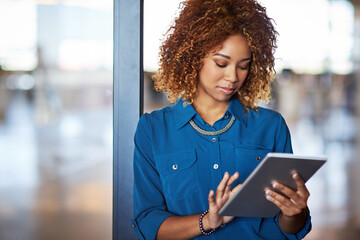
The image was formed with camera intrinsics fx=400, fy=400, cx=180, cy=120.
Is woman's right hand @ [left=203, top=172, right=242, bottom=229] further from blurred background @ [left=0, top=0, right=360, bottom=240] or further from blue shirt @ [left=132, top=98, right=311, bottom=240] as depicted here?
blurred background @ [left=0, top=0, right=360, bottom=240]

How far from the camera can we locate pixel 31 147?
6145mm

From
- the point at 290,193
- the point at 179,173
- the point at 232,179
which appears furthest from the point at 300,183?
the point at 179,173

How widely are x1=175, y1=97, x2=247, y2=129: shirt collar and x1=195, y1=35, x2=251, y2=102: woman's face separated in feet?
0.19

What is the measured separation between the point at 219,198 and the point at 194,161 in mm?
198

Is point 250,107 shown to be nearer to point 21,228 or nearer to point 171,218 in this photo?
point 171,218

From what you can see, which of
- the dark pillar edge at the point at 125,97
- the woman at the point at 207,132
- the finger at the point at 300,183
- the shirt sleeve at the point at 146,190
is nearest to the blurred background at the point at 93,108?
the dark pillar edge at the point at 125,97

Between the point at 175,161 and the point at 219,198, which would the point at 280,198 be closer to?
the point at 219,198

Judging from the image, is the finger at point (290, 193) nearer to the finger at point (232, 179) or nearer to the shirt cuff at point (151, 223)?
the finger at point (232, 179)

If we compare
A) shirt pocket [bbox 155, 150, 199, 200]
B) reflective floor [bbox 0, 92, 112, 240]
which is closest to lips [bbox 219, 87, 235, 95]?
shirt pocket [bbox 155, 150, 199, 200]

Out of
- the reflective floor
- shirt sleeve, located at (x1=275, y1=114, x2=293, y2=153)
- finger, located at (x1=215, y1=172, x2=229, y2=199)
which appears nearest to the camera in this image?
finger, located at (x1=215, y1=172, x2=229, y2=199)

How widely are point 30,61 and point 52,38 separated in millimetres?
2278

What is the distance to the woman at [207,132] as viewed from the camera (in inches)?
45.6

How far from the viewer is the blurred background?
294 centimetres

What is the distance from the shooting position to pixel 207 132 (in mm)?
1226
